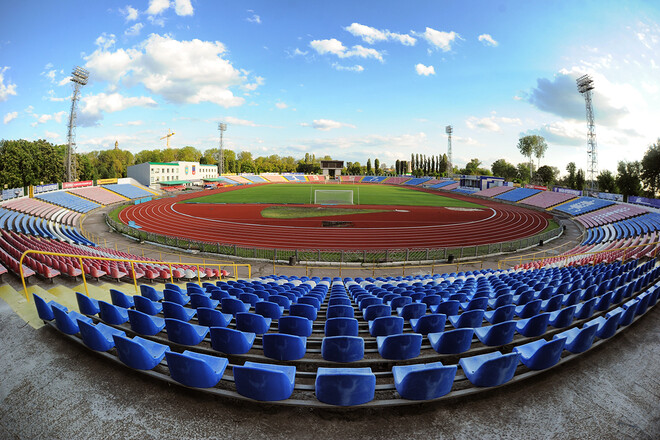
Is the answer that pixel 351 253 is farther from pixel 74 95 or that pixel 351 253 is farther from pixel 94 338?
pixel 74 95

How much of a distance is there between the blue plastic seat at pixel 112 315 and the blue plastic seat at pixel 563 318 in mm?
→ 7896

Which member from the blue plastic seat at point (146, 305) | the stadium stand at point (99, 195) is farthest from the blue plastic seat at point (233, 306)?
the stadium stand at point (99, 195)

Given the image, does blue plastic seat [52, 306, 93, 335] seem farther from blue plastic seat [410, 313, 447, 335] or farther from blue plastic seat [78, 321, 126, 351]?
blue plastic seat [410, 313, 447, 335]

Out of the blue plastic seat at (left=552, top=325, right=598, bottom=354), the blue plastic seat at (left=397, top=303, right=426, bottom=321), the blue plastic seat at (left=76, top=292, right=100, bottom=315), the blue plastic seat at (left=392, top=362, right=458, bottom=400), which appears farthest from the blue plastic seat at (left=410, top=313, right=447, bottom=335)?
the blue plastic seat at (left=76, top=292, right=100, bottom=315)

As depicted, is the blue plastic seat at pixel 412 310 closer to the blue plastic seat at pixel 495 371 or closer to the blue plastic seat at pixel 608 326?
the blue plastic seat at pixel 495 371

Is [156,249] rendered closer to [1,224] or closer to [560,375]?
[1,224]

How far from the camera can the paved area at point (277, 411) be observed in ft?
10.8

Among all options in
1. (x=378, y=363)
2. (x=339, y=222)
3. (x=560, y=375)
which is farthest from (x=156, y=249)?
Answer: (x=560, y=375)

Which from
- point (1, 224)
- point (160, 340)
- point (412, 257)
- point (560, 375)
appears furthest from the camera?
point (1, 224)

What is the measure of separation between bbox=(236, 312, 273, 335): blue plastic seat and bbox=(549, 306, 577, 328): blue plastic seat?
5.28m

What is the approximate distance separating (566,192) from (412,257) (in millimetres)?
48968

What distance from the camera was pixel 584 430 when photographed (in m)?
3.45

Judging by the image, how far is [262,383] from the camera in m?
3.39

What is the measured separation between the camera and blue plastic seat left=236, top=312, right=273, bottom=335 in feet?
16.9
